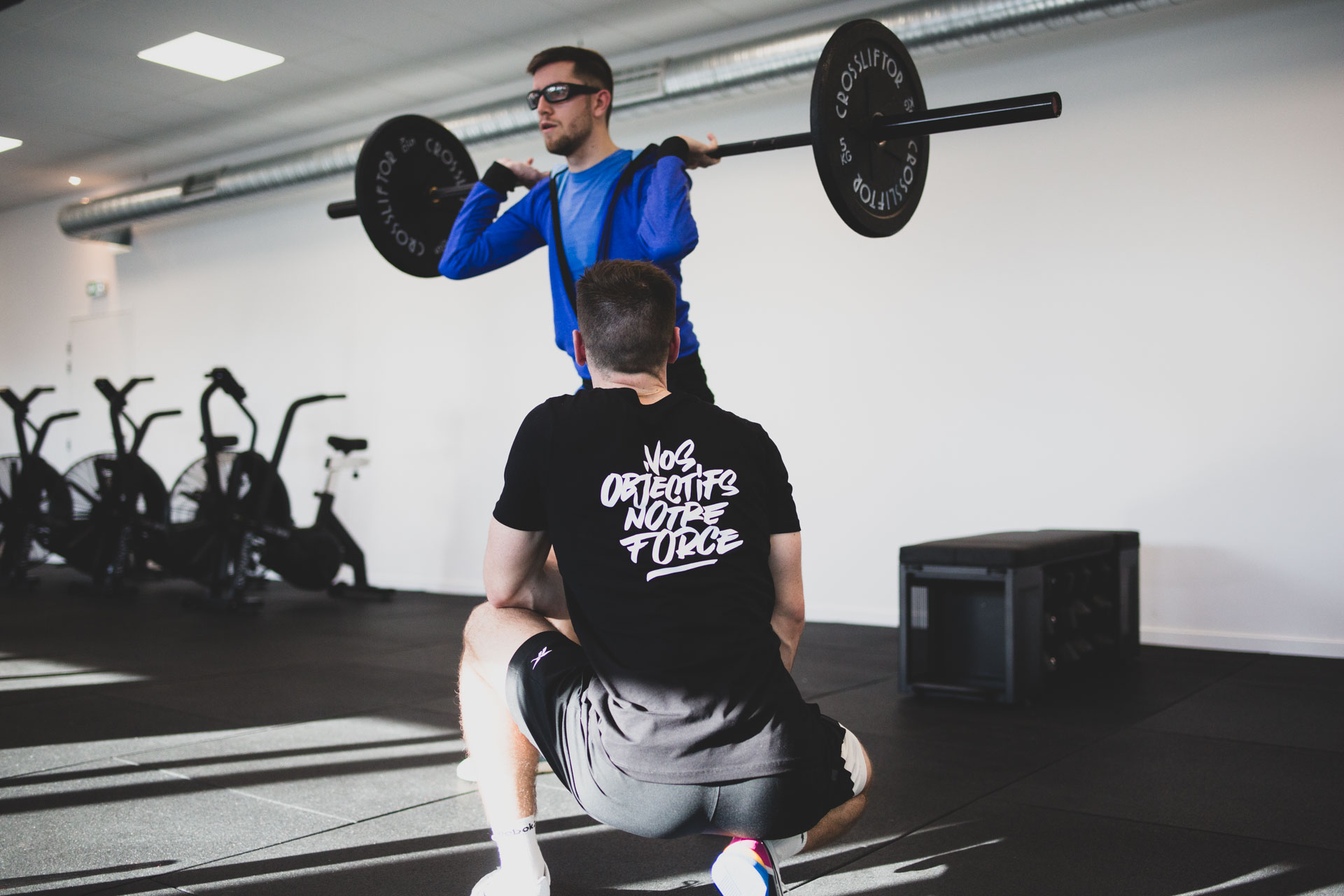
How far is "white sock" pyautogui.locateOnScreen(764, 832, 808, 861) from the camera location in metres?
1.46

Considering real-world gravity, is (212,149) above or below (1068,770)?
above

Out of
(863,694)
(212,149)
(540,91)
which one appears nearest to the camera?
(540,91)

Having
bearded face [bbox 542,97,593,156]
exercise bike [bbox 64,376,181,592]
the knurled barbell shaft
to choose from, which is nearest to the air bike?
exercise bike [bbox 64,376,181,592]

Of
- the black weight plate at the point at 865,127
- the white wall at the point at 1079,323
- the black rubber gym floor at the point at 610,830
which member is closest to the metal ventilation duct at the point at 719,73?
the white wall at the point at 1079,323

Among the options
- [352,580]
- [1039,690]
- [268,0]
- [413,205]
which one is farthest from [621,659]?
[352,580]

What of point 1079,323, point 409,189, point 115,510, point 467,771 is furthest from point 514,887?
point 115,510

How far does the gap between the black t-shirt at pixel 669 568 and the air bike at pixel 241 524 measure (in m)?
4.45

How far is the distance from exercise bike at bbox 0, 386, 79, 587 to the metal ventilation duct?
5.50 feet

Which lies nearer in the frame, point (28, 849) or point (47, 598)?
point (28, 849)

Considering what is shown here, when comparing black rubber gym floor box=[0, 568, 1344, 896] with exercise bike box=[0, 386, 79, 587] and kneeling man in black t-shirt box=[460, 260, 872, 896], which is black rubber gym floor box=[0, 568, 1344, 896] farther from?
exercise bike box=[0, 386, 79, 587]

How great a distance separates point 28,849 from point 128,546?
4657 millimetres

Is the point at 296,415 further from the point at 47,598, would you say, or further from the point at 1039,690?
the point at 1039,690

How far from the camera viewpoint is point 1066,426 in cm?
432

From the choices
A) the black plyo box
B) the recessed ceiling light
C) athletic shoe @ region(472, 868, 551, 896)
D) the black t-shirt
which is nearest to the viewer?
the black t-shirt
